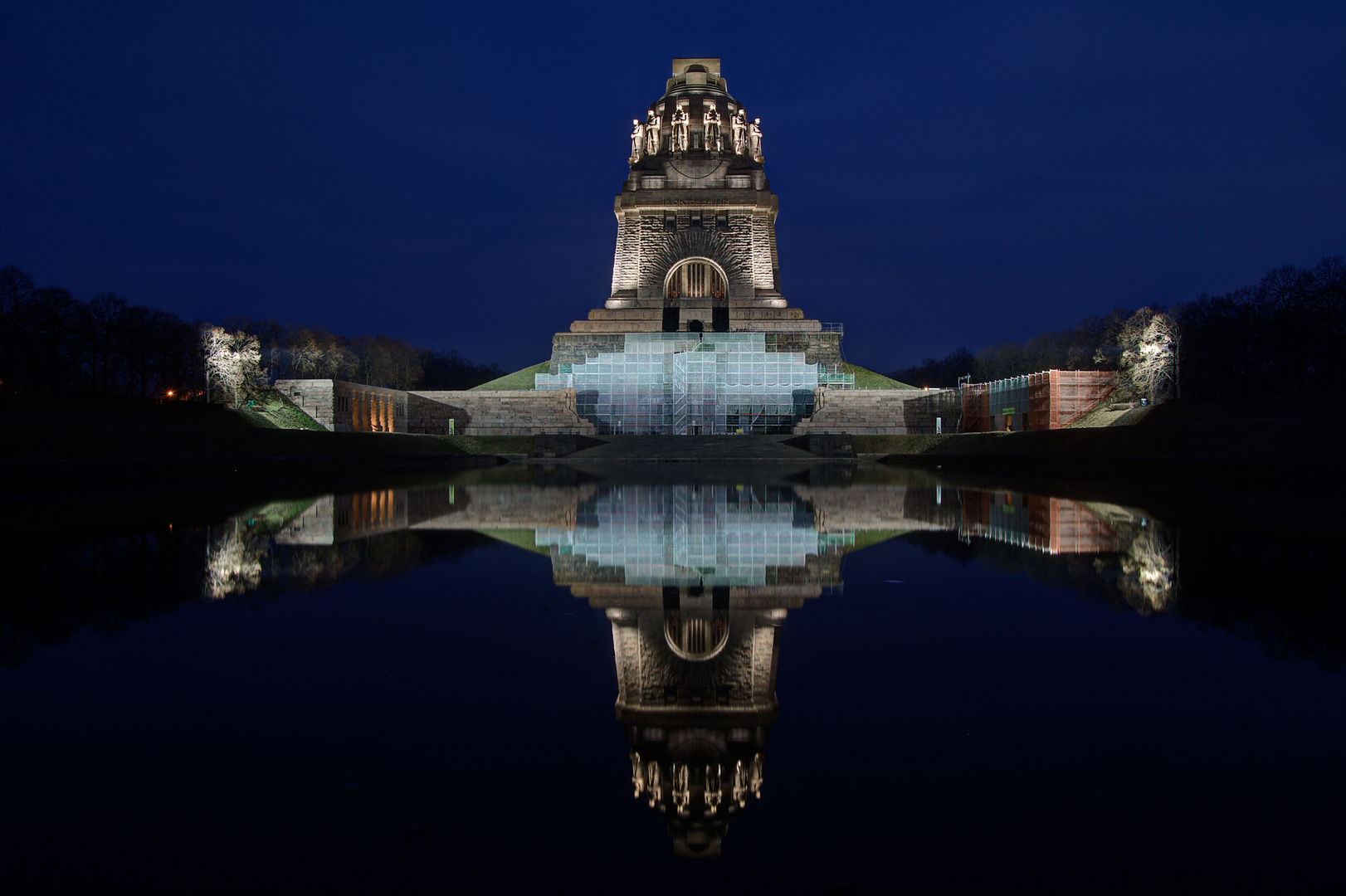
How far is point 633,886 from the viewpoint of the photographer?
88.7 inches

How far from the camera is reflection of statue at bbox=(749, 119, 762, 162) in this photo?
65875mm

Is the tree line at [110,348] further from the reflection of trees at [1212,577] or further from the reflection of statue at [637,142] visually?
the reflection of trees at [1212,577]

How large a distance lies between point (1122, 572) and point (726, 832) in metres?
5.71

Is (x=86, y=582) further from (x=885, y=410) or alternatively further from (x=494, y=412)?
(x=885, y=410)

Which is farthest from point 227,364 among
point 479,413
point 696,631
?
point 696,631

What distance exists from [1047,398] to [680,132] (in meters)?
35.1

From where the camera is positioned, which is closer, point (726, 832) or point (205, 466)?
point (726, 832)

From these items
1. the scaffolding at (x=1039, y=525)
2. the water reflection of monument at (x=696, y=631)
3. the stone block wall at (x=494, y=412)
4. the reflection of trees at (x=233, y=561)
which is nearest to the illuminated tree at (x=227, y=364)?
the stone block wall at (x=494, y=412)

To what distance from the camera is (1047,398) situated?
4191cm

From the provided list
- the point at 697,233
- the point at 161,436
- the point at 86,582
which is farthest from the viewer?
the point at 697,233

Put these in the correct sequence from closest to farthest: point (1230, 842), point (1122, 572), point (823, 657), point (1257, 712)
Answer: point (1230, 842) < point (1257, 712) < point (823, 657) < point (1122, 572)

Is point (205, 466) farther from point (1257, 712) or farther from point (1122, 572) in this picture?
point (1257, 712)

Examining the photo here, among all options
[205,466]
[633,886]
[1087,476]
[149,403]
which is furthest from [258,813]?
[149,403]

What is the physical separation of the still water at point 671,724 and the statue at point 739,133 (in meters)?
62.1
